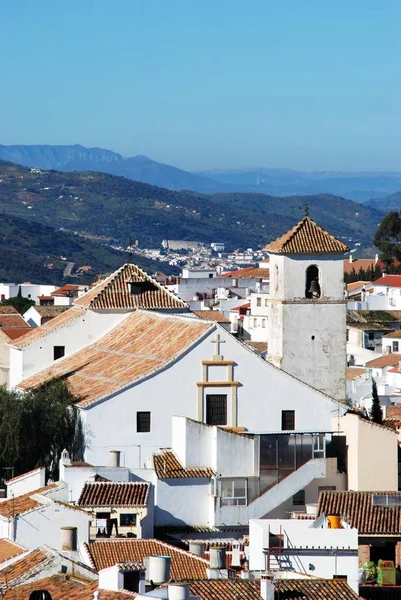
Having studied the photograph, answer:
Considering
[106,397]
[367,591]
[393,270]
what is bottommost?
[367,591]

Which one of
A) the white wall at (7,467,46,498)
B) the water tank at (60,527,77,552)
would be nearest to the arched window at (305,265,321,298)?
the white wall at (7,467,46,498)

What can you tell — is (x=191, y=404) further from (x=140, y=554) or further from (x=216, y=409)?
(x=140, y=554)

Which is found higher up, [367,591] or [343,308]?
[343,308]

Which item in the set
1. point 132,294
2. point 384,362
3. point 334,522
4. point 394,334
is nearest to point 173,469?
point 334,522

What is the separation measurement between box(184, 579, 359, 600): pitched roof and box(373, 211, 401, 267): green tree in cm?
10542

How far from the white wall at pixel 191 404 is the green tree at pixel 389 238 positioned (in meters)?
86.9

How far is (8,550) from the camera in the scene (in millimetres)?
30016

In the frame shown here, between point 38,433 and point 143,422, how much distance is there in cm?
260

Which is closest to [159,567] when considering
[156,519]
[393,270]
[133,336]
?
[156,519]

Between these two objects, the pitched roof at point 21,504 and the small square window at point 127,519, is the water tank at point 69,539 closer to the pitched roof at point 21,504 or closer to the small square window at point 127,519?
the pitched roof at point 21,504

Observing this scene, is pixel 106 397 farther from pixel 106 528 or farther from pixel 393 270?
pixel 393 270

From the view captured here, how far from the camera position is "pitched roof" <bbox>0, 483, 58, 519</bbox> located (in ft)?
110

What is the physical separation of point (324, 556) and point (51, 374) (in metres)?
20.9

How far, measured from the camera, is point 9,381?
52719 mm
